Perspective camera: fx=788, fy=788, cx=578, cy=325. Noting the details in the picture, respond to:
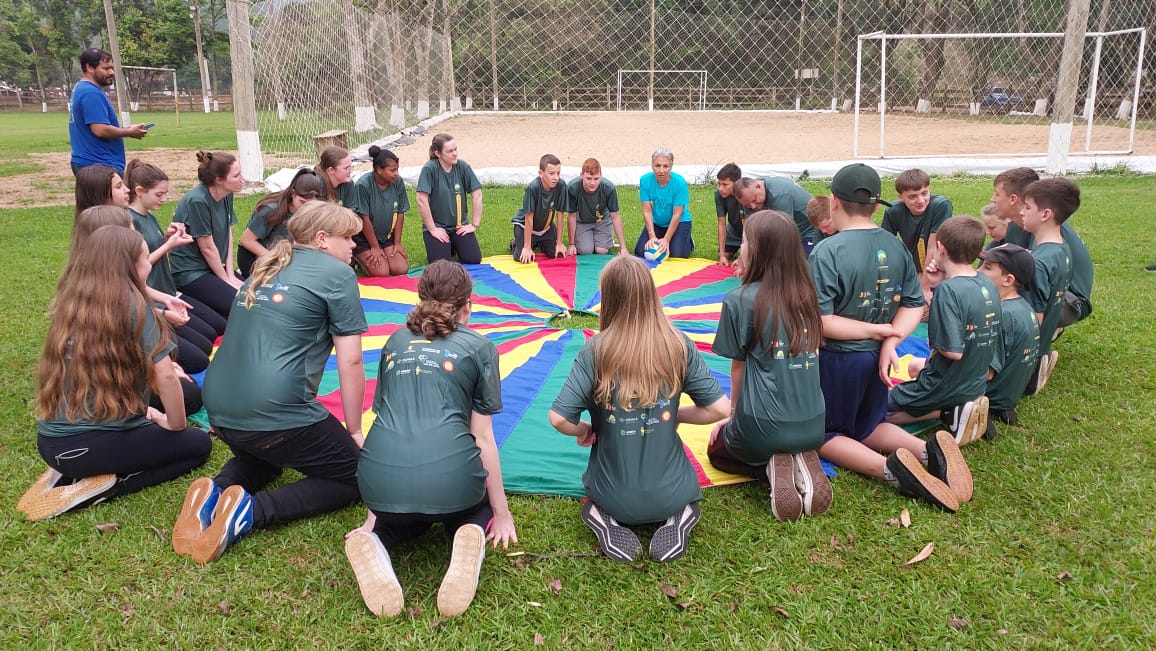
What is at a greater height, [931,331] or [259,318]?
[259,318]

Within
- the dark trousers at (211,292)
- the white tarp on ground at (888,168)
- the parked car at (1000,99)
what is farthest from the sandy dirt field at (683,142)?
the dark trousers at (211,292)

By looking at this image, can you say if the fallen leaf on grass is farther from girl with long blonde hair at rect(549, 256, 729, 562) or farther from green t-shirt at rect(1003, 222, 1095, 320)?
green t-shirt at rect(1003, 222, 1095, 320)

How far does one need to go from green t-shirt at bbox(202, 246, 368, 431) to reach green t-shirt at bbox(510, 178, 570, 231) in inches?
198

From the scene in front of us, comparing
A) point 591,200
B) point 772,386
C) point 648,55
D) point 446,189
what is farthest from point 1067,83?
point 648,55

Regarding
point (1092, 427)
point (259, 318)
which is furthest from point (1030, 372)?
point (259, 318)

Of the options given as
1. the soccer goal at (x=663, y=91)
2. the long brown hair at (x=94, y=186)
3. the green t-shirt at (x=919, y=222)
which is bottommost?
the green t-shirt at (x=919, y=222)

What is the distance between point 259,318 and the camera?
11.3 ft

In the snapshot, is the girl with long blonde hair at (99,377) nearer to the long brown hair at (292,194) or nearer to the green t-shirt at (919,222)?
Result: the long brown hair at (292,194)

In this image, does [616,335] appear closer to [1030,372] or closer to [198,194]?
[1030,372]

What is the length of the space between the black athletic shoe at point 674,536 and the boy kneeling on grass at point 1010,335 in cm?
200

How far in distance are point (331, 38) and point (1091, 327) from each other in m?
14.5

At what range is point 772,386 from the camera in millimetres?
3617

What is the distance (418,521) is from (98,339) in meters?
1.63

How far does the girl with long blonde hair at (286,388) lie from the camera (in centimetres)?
342
